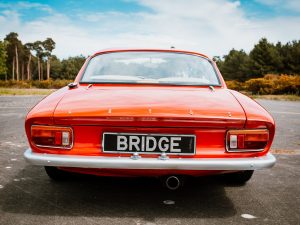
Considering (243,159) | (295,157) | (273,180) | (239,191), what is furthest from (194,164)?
(295,157)

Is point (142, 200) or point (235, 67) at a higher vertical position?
point (235, 67)

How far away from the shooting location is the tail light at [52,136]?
2443 millimetres

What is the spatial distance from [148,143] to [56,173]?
1.34m

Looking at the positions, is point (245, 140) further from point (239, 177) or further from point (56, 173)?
point (56, 173)

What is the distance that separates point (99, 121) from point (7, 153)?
2.86m

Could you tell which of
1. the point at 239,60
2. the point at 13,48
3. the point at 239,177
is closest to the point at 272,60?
the point at 239,60

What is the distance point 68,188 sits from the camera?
320cm

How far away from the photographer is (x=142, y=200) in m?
2.88

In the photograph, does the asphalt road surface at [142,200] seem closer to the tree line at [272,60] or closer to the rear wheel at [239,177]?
the rear wheel at [239,177]

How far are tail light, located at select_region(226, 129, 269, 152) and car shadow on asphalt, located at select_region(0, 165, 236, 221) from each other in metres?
0.55

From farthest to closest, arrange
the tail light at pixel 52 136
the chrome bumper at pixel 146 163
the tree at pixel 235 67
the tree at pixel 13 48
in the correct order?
the tree at pixel 13 48 < the tree at pixel 235 67 < the tail light at pixel 52 136 < the chrome bumper at pixel 146 163

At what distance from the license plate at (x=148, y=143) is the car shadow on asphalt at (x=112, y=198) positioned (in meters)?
0.51

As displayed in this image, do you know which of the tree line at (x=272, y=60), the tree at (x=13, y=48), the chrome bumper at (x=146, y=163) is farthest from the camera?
the tree at (x=13, y=48)

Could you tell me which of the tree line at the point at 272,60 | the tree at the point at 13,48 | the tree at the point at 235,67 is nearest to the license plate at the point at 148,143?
the tree line at the point at 272,60
